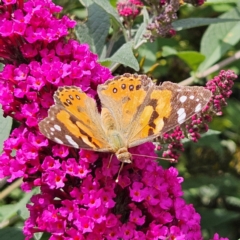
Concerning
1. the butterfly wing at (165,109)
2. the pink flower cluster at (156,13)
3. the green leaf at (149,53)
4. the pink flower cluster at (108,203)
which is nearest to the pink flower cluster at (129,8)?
the pink flower cluster at (156,13)

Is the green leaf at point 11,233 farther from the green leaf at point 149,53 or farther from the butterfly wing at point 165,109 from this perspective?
the green leaf at point 149,53

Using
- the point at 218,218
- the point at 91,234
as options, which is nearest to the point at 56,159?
the point at 91,234

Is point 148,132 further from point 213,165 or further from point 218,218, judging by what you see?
point 213,165

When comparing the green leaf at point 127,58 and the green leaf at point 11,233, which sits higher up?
the green leaf at point 127,58

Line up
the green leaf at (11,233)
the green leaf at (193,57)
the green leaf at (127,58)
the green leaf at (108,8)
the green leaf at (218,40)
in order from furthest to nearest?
the green leaf at (218,40) < the green leaf at (193,57) < the green leaf at (11,233) < the green leaf at (108,8) < the green leaf at (127,58)

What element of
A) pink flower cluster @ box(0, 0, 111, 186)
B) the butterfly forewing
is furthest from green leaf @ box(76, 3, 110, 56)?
the butterfly forewing

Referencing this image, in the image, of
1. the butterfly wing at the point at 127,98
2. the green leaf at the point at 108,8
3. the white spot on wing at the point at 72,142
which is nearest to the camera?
the white spot on wing at the point at 72,142

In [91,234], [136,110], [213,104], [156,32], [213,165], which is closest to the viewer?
[91,234]
